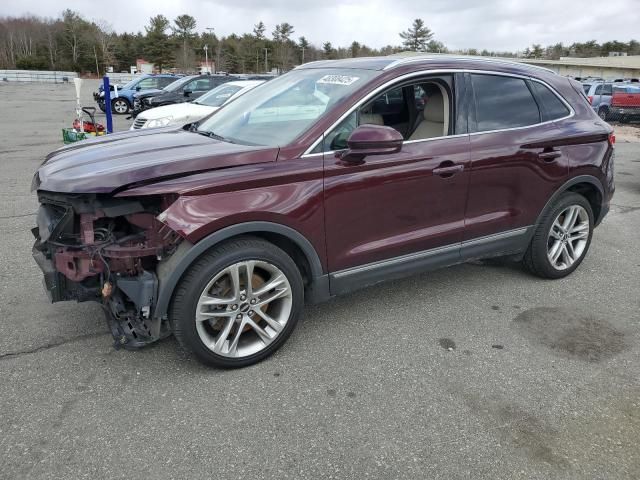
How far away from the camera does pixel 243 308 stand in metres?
3.00

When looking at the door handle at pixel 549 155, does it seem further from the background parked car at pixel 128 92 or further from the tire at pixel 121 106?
the tire at pixel 121 106

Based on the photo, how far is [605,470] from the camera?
2.36m

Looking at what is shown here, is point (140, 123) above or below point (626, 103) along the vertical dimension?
below

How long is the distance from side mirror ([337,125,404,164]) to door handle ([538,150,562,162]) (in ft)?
5.08

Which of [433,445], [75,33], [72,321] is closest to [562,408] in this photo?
[433,445]

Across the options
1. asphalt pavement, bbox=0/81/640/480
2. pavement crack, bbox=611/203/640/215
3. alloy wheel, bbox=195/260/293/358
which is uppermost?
alloy wheel, bbox=195/260/293/358

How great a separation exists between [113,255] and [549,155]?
10.8 feet

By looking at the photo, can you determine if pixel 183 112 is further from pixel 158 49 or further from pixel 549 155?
pixel 158 49

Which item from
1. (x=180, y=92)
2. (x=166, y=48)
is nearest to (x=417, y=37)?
(x=166, y=48)

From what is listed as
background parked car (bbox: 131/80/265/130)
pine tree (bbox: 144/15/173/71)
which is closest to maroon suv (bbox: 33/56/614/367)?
background parked car (bbox: 131/80/265/130)

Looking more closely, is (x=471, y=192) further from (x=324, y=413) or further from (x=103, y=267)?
(x=103, y=267)

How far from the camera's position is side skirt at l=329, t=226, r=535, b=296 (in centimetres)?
336

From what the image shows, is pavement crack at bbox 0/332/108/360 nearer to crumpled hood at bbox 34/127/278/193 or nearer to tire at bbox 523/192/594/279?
crumpled hood at bbox 34/127/278/193

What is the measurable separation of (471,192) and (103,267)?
2.52m
